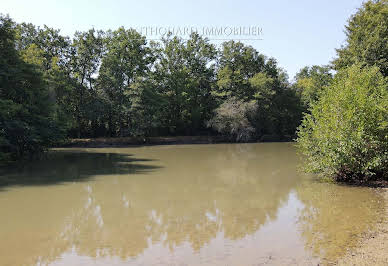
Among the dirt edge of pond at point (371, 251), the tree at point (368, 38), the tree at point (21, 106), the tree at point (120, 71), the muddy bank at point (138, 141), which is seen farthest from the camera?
the tree at point (120, 71)

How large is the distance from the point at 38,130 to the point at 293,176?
16464 mm

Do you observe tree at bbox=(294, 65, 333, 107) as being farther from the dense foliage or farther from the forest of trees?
the dense foliage

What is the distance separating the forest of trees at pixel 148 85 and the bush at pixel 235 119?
0.12 meters

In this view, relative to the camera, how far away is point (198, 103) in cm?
4762

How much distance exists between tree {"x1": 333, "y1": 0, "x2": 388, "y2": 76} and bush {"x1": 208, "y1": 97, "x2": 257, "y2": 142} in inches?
525

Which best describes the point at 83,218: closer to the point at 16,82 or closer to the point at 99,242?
the point at 99,242

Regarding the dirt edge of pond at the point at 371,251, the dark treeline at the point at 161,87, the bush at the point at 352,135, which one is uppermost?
the dark treeline at the point at 161,87

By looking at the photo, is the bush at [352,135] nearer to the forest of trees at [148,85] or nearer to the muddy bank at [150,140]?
the forest of trees at [148,85]

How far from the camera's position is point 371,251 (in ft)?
21.9

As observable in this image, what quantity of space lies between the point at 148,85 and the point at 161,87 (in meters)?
6.01

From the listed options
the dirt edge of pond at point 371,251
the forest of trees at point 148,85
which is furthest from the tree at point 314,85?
the dirt edge of pond at point 371,251

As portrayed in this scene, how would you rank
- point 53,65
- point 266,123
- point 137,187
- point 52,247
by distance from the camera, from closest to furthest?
point 52,247
point 137,187
point 53,65
point 266,123

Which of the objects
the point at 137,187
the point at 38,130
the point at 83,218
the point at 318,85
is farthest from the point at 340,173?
the point at 318,85

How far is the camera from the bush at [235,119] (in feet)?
136
